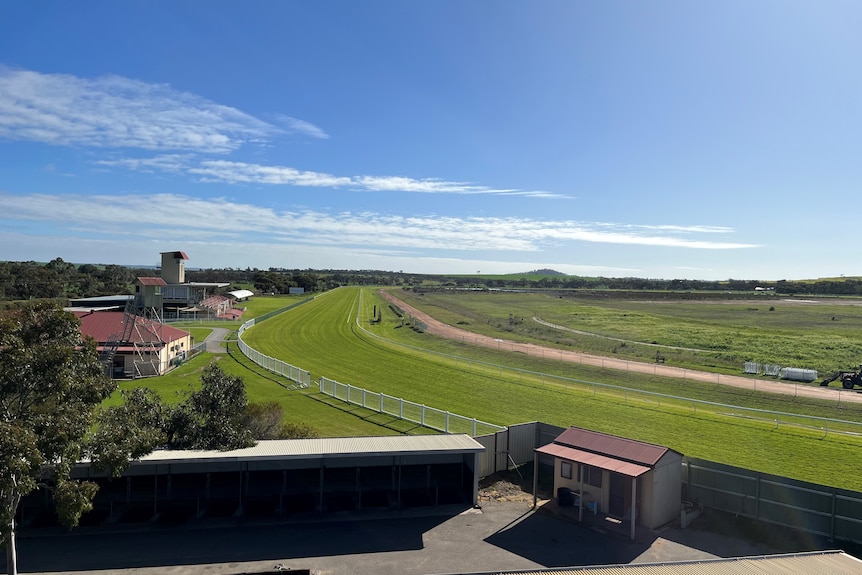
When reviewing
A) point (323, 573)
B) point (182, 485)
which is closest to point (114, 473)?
point (182, 485)

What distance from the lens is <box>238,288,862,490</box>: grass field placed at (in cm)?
2273

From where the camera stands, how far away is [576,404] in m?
31.4

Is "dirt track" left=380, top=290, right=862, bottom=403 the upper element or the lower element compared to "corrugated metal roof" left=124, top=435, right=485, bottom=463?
lower

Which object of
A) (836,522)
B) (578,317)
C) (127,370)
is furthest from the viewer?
(578,317)

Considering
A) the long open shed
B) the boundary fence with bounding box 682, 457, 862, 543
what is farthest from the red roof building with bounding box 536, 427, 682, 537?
the long open shed

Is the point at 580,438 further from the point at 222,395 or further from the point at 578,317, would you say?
the point at 578,317

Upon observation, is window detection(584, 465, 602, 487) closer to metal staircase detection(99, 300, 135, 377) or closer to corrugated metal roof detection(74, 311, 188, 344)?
metal staircase detection(99, 300, 135, 377)

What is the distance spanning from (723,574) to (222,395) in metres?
16.5

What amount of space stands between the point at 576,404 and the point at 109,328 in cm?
3706

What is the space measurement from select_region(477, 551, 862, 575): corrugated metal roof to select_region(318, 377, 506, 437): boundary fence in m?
11.7

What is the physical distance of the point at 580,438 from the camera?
61.9 ft

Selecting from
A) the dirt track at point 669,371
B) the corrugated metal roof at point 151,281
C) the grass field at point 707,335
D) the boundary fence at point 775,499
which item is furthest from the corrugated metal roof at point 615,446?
the corrugated metal roof at point 151,281

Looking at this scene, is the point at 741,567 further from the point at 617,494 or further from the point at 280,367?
the point at 280,367

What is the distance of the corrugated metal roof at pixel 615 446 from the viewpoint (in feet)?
55.6
